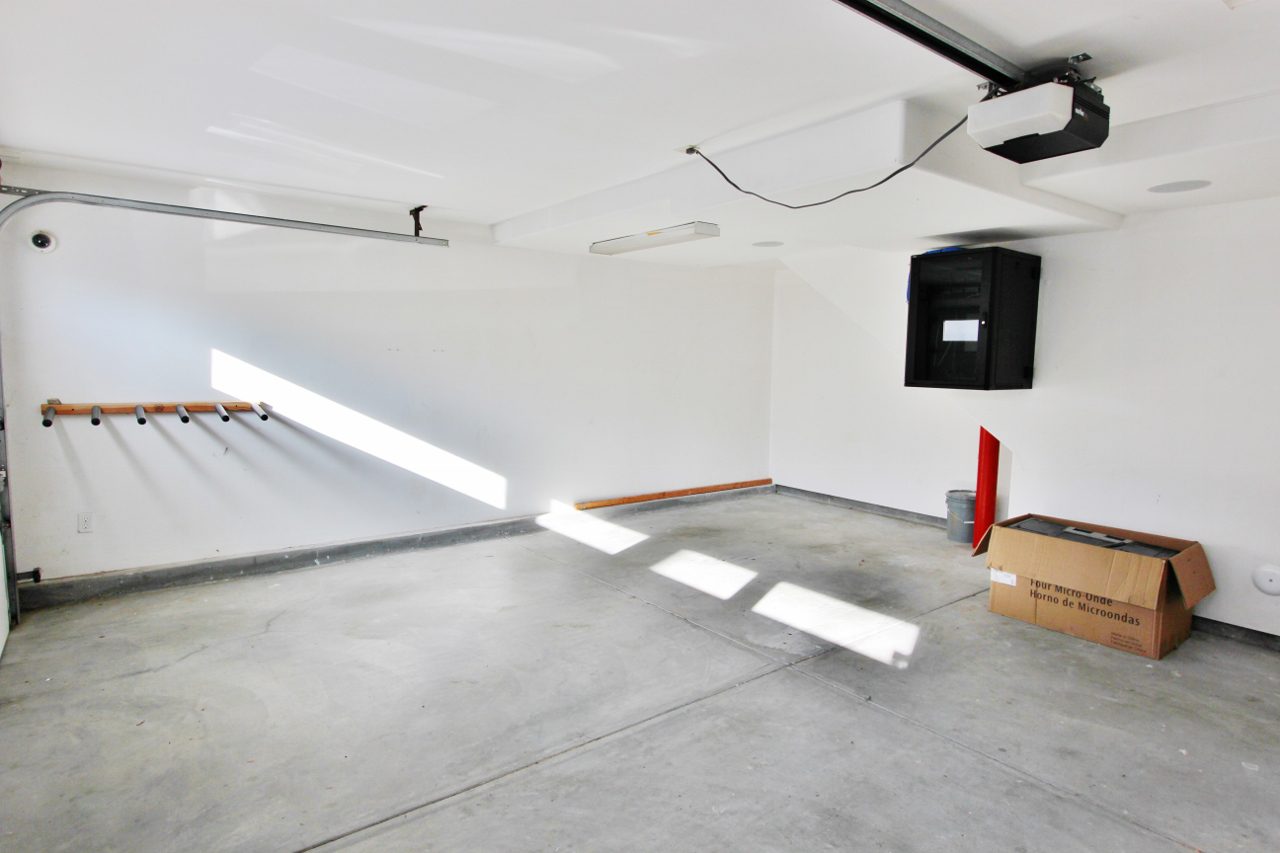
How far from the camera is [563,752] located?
101 inches

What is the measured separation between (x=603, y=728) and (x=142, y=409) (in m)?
3.35

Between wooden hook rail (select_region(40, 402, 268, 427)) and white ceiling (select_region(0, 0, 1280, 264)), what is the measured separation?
1339 mm

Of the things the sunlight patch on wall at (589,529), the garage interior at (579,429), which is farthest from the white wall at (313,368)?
the sunlight patch on wall at (589,529)

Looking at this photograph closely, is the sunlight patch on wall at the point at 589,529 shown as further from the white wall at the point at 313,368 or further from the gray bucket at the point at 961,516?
the gray bucket at the point at 961,516

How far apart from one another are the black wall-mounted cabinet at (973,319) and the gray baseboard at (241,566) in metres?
3.30

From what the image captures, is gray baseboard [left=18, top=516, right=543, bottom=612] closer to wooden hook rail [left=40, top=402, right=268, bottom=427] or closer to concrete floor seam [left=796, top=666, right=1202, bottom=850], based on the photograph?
wooden hook rail [left=40, top=402, right=268, bottom=427]

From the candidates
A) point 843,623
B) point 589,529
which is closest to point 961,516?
point 843,623

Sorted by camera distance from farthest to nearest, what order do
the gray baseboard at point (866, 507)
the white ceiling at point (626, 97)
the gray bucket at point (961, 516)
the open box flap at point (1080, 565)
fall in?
the gray baseboard at point (866, 507)
the gray bucket at point (961, 516)
the open box flap at point (1080, 565)
the white ceiling at point (626, 97)

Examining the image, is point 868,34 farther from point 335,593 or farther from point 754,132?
point 335,593

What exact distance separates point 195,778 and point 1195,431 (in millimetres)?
4944

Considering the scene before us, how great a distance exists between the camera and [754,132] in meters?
3.13

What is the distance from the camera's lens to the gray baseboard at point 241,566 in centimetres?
391

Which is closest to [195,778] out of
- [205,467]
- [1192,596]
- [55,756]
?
[55,756]

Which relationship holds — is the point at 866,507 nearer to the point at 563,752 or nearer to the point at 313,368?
the point at 563,752
